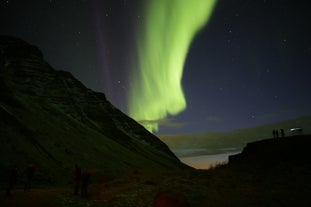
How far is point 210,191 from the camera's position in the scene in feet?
74.5

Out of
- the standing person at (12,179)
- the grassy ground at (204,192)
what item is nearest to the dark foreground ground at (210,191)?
the grassy ground at (204,192)

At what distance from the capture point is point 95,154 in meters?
59.2

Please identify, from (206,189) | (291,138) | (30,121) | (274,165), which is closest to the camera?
(206,189)

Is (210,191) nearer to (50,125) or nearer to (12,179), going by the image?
(12,179)

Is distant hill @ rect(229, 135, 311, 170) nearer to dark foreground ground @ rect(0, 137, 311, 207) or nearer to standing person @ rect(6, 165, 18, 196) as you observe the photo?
dark foreground ground @ rect(0, 137, 311, 207)

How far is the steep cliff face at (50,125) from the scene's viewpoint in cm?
4491

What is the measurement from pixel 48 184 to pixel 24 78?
167 feet

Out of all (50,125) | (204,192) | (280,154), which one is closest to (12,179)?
(204,192)

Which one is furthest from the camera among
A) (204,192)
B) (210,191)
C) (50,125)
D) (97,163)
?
(50,125)

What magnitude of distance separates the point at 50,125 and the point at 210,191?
145ft

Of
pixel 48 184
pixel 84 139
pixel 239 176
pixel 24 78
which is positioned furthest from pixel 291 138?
pixel 24 78

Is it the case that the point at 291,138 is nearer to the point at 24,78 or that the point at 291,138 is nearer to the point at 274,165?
the point at 274,165

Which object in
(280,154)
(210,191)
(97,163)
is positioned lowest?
(210,191)

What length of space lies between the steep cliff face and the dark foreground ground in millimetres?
20125
